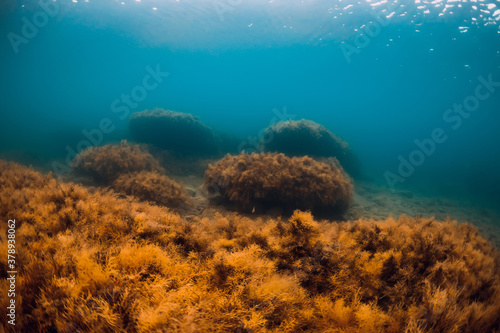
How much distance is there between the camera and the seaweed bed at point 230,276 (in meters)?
1.49

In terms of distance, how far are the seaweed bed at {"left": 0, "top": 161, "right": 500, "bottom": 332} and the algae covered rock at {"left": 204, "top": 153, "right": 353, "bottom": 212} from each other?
3725 mm

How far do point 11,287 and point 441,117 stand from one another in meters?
132

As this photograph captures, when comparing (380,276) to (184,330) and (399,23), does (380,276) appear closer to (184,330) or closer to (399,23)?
(184,330)

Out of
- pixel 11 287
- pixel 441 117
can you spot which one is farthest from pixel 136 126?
pixel 441 117

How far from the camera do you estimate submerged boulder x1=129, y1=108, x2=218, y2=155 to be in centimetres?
1473

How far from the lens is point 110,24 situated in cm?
3512

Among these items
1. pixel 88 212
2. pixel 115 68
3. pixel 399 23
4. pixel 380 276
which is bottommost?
pixel 380 276

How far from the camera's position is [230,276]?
6.07 feet

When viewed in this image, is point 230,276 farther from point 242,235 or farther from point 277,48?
point 277,48

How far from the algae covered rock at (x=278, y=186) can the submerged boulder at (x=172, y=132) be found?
8.05m

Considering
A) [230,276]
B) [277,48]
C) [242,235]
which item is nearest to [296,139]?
[242,235]

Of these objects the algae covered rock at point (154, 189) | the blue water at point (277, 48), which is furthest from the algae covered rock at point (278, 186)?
the blue water at point (277, 48)

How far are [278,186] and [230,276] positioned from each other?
5.27 metres

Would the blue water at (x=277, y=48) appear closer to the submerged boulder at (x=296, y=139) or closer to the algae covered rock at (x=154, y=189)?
the submerged boulder at (x=296, y=139)
